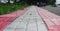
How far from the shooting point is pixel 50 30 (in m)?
8.48

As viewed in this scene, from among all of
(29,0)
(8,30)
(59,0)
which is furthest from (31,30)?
(29,0)

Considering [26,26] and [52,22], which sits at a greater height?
[26,26]

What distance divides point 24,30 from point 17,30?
26 centimetres

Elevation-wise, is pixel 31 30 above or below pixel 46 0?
above

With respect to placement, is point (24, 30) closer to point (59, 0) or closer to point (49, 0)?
point (59, 0)

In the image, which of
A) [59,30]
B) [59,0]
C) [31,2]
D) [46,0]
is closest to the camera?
[59,30]

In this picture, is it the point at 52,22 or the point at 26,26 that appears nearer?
the point at 26,26

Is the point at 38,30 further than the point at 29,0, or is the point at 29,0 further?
the point at 29,0

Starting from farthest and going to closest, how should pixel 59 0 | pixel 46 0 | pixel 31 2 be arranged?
1. pixel 46 0
2. pixel 31 2
3. pixel 59 0

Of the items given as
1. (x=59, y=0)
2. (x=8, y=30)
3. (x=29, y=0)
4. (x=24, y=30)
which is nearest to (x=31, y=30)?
(x=24, y=30)

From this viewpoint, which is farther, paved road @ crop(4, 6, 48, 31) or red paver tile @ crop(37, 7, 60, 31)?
red paver tile @ crop(37, 7, 60, 31)

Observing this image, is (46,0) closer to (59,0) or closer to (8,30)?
(59,0)

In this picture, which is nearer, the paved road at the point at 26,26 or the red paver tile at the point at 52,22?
the paved road at the point at 26,26

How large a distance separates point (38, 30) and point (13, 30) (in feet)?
3.08
